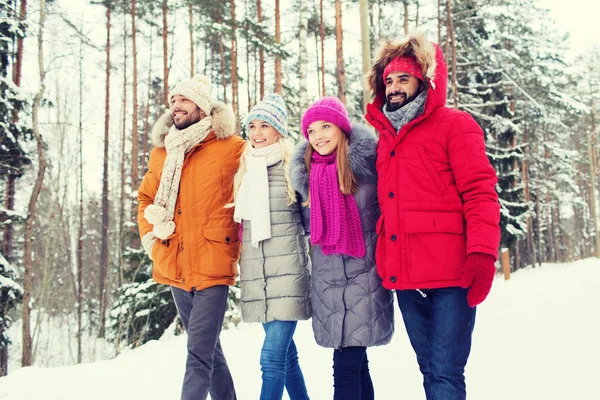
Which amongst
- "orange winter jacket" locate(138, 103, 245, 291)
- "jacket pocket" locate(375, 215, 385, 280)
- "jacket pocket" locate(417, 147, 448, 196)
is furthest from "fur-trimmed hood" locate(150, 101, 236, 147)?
"jacket pocket" locate(417, 147, 448, 196)

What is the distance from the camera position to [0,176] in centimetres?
952

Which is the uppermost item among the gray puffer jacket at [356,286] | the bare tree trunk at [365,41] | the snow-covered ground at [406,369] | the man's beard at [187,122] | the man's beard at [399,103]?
the bare tree trunk at [365,41]

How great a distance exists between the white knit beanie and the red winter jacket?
146cm

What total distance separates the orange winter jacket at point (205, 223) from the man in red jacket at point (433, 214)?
1.11m

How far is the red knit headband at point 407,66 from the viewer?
8.66 ft

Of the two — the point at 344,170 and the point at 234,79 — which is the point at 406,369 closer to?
the point at 344,170

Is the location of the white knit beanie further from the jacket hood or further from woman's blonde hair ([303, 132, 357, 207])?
the jacket hood

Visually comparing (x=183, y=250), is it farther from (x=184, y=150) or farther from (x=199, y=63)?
(x=199, y=63)

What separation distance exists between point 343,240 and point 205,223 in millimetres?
1017

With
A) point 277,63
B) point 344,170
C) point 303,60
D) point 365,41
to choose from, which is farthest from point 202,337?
point 277,63

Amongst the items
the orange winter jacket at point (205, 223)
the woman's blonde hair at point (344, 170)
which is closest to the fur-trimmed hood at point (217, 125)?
the orange winter jacket at point (205, 223)

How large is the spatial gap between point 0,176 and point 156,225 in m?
8.30

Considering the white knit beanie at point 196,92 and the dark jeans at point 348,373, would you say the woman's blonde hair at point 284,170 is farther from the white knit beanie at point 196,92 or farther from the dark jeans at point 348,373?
the dark jeans at point 348,373

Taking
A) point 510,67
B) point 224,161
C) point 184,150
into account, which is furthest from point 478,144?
point 510,67
